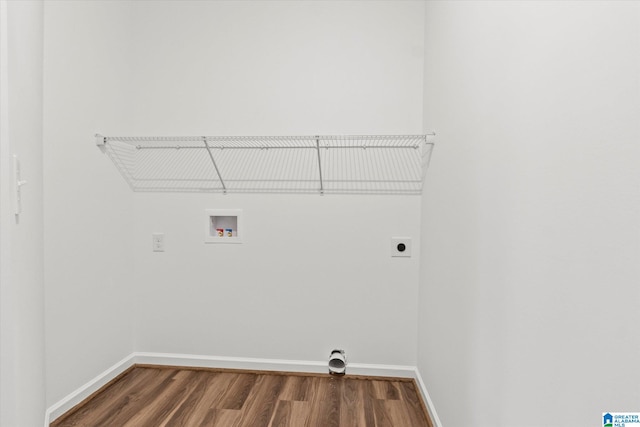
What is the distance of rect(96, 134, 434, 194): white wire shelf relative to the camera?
221cm

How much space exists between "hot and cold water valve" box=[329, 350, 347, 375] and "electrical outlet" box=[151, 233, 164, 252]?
52.1 inches

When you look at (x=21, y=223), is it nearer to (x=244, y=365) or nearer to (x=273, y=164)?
(x=273, y=164)

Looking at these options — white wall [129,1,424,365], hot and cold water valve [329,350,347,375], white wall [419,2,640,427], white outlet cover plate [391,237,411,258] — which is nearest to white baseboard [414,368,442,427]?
white wall [129,1,424,365]

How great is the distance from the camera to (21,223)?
3.35 feet

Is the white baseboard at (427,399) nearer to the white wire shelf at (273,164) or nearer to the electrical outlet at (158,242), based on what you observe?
the white wire shelf at (273,164)

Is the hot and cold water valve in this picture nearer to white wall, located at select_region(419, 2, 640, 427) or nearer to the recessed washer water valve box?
white wall, located at select_region(419, 2, 640, 427)

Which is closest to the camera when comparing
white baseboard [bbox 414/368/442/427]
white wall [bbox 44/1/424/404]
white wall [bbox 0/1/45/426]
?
white wall [bbox 0/1/45/426]

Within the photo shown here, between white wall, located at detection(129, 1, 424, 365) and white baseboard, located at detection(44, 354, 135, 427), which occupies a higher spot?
white wall, located at detection(129, 1, 424, 365)

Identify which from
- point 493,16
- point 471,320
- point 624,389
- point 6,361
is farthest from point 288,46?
point 624,389

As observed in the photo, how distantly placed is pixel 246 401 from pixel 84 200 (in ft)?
4.68

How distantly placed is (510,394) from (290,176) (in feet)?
5.49

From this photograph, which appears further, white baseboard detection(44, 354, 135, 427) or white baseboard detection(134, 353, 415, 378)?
white baseboard detection(134, 353, 415, 378)

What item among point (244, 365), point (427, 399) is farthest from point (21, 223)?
point (427, 399)

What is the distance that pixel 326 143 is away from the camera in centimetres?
226
